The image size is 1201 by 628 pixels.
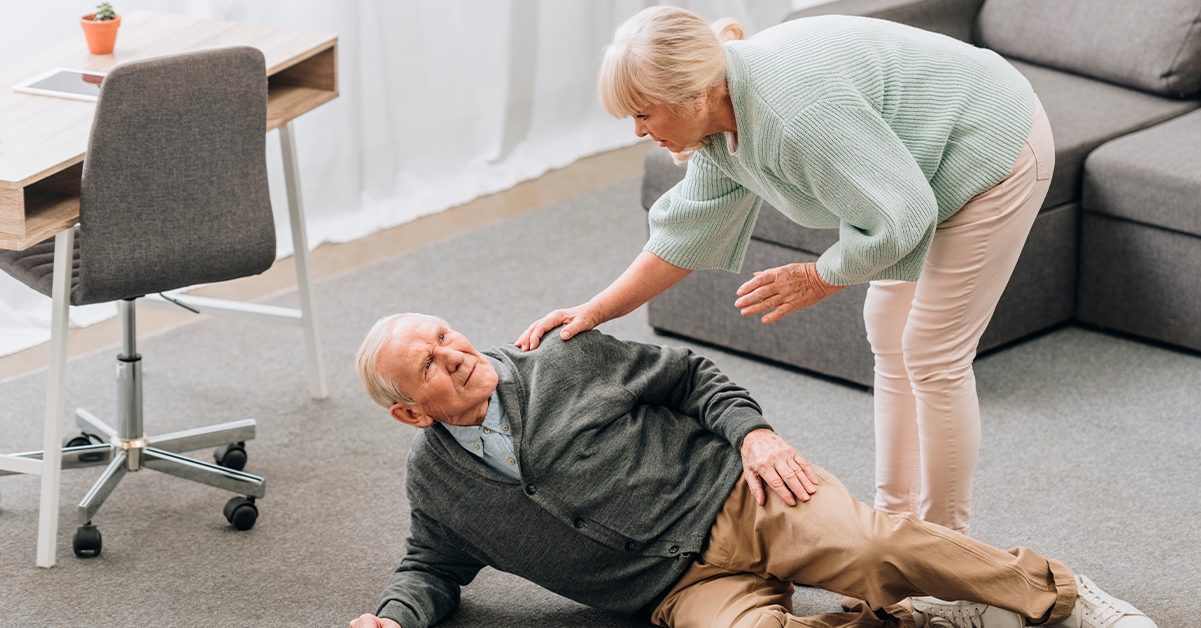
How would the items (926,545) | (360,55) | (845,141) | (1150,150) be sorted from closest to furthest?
(845,141)
(926,545)
(1150,150)
(360,55)

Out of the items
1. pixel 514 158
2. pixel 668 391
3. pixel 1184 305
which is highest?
pixel 668 391

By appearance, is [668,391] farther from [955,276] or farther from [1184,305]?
[1184,305]

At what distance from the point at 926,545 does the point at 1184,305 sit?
145cm

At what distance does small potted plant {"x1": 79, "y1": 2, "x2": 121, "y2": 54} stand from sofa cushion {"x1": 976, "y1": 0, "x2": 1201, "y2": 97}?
2261 mm

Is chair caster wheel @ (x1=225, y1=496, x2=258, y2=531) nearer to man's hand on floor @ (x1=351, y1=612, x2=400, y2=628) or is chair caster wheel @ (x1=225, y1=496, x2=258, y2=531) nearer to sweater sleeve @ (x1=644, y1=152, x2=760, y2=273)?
man's hand on floor @ (x1=351, y1=612, x2=400, y2=628)

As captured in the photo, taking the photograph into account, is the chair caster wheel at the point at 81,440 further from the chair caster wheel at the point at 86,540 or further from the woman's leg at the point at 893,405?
the woman's leg at the point at 893,405

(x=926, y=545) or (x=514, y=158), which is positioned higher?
(x=926, y=545)

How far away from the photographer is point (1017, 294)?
2982 millimetres

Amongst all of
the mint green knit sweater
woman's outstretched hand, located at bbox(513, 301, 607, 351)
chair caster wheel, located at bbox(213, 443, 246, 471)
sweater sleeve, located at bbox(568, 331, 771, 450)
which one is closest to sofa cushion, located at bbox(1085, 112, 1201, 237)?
the mint green knit sweater

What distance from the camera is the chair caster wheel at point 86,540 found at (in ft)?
7.58

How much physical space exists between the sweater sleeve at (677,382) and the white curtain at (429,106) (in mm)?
1924

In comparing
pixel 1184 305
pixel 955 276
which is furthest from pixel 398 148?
pixel 955 276

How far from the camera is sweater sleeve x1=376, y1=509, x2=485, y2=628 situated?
1961 mm

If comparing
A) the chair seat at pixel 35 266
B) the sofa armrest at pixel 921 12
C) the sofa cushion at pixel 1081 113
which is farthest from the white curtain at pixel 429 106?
the sofa cushion at pixel 1081 113
